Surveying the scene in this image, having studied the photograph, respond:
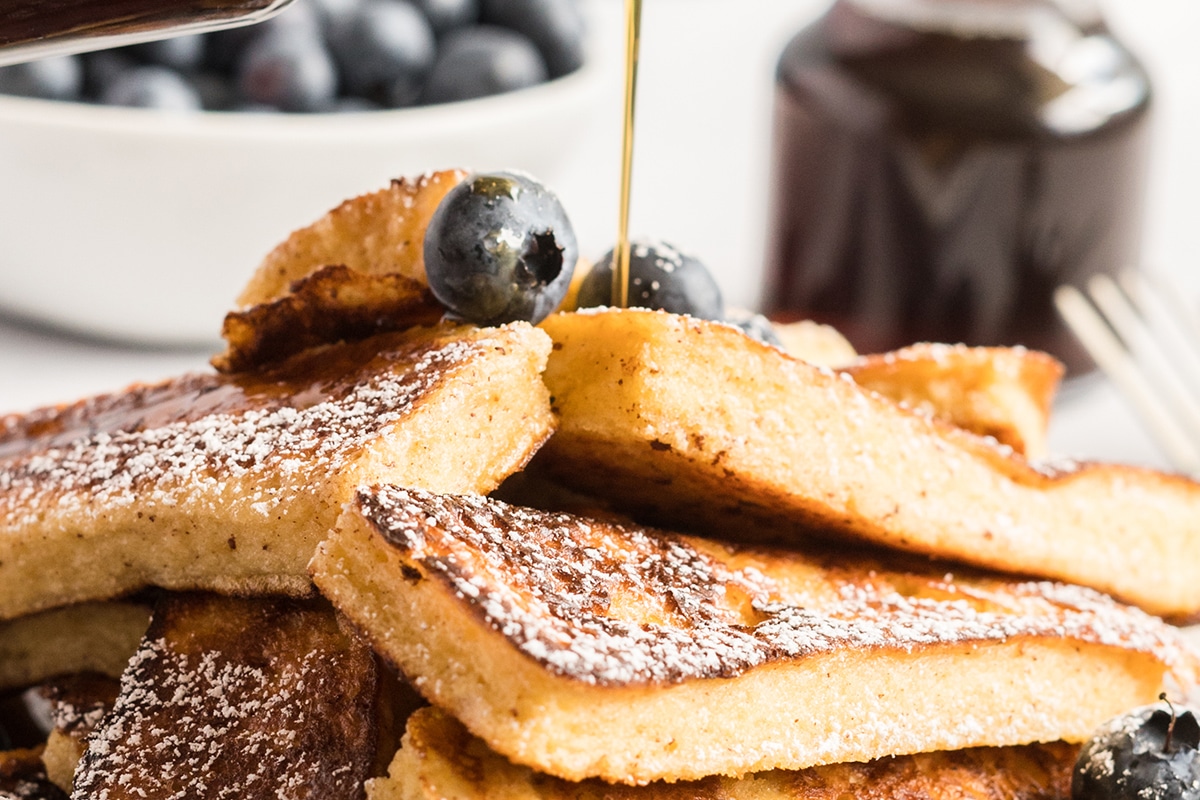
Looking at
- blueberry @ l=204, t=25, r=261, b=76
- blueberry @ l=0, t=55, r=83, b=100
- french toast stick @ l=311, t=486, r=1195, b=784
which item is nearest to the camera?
french toast stick @ l=311, t=486, r=1195, b=784

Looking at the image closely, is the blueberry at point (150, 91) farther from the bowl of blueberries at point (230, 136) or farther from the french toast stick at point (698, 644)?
the french toast stick at point (698, 644)

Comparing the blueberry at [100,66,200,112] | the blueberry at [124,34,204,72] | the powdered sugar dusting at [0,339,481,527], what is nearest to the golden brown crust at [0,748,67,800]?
the powdered sugar dusting at [0,339,481,527]

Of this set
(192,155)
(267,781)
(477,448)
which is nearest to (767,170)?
(192,155)

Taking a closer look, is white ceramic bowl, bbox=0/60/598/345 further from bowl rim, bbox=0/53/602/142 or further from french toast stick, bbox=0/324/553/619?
french toast stick, bbox=0/324/553/619

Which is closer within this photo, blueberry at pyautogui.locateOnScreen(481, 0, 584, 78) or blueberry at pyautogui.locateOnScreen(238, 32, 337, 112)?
blueberry at pyautogui.locateOnScreen(238, 32, 337, 112)

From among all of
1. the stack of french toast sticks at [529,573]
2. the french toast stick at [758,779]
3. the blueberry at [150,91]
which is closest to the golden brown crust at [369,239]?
Answer: the stack of french toast sticks at [529,573]

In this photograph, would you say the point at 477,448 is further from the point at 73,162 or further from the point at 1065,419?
the point at 1065,419

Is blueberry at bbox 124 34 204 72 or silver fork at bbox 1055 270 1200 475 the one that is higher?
blueberry at bbox 124 34 204 72

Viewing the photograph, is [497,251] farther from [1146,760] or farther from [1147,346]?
[1147,346]
